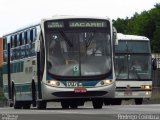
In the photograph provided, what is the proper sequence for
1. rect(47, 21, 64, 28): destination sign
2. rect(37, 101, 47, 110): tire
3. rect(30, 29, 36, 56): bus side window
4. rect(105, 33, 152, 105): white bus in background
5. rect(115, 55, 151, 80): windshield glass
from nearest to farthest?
rect(47, 21, 64, 28): destination sign
rect(37, 101, 47, 110): tire
rect(30, 29, 36, 56): bus side window
rect(105, 33, 152, 105): white bus in background
rect(115, 55, 151, 80): windshield glass

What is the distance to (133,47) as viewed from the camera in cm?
4056

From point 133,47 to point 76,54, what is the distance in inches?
525

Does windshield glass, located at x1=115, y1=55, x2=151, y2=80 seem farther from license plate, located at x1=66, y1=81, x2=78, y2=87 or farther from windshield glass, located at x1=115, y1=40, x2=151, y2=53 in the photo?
license plate, located at x1=66, y1=81, x2=78, y2=87

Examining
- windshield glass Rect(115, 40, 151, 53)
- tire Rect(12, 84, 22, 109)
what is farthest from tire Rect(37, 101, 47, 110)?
windshield glass Rect(115, 40, 151, 53)

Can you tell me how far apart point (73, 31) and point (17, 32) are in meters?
5.98

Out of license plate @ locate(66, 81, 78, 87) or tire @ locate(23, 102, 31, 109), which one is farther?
tire @ locate(23, 102, 31, 109)

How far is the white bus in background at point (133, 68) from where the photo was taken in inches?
1578

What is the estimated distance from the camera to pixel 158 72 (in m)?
57.3

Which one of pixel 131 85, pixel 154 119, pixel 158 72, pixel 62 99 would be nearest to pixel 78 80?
pixel 62 99

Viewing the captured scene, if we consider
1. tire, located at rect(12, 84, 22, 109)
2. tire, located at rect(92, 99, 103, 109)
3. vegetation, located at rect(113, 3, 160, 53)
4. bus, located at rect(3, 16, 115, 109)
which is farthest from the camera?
vegetation, located at rect(113, 3, 160, 53)

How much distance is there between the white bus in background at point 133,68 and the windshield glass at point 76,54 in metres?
12.2

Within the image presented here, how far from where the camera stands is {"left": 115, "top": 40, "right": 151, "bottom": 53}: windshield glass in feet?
Result: 133

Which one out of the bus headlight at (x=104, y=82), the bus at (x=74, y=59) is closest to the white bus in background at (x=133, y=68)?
the bus at (x=74, y=59)

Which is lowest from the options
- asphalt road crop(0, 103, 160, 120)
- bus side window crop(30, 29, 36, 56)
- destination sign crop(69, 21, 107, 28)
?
asphalt road crop(0, 103, 160, 120)
